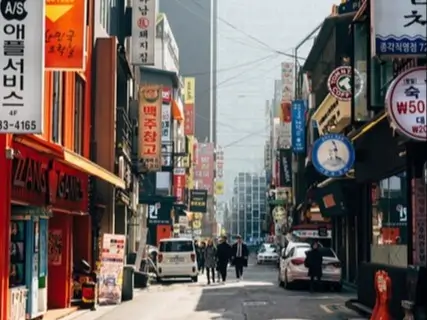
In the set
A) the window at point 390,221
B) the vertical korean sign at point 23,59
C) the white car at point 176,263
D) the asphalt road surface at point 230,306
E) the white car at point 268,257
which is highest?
the vertical korean sign at point 23,59

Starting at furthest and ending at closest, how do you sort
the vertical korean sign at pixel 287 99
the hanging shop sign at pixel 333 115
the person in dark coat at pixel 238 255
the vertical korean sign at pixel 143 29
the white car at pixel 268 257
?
the vertical korean sign at pixel 287 99, the white car at pixel 268 257, the person in dark coat at pixel 238 255, the vertical korean sign at pixel 143 29, the hanging shop sign at pixel 333 115

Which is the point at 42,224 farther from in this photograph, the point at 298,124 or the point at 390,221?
the point at 298,124

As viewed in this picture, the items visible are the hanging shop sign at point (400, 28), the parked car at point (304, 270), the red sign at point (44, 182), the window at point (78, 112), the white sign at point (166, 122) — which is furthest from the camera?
the white sign at point (166, 122)

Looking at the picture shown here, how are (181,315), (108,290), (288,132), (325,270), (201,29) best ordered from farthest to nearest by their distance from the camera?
(201,29)
(288,132)
(325,270)
(108,290)
(181,315)

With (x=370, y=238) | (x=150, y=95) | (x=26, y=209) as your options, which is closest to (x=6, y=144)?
(x=26, y=209)

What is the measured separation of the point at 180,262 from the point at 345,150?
46.5 ft

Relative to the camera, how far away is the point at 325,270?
90.8ft

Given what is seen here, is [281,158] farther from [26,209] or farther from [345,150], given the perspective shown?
[26,209]

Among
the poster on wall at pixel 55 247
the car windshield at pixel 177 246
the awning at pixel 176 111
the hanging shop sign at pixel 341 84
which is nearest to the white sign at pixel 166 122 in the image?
the awning at pixel 176 111

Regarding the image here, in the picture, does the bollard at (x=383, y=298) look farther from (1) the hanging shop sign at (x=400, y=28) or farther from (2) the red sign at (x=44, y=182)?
(2) the red sign at (x=44, y=182)

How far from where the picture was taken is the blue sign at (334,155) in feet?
72.9

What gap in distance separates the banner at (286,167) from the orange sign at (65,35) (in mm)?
49510

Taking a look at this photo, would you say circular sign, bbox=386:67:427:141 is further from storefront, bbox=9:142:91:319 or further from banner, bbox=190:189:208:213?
banner, bbox=190:189:208:213

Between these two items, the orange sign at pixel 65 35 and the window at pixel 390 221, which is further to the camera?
the window at pixel 390 221
